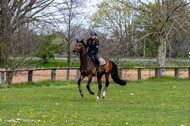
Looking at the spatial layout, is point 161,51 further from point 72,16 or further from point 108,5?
point 72,16

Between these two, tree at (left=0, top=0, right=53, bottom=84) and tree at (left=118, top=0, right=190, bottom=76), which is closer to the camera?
tree at (left=0, top=0, right=53, bottom=84)

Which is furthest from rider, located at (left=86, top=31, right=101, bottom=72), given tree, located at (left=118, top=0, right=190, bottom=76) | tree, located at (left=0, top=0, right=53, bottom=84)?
tree, located at (left=118, top=0, right=190, bottom=76)

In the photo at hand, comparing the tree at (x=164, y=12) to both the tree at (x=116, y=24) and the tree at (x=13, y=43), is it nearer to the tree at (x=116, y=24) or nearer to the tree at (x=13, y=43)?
the tree at (x=116, y=24)

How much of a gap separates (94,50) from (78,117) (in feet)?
15.9

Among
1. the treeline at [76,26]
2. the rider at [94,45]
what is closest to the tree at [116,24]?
the treeline at [76,26]

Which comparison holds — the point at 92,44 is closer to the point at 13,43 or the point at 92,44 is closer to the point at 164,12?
the point at 13,43

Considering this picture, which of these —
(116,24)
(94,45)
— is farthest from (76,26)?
(94,45)

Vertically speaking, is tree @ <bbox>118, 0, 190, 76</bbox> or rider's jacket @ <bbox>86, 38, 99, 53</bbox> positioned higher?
tree @ <bbox>118, 0, 190, 76</bbox>

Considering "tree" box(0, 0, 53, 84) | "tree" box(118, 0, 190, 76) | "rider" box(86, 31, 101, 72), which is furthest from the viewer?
"tree" box(118, 0, 190, 76)

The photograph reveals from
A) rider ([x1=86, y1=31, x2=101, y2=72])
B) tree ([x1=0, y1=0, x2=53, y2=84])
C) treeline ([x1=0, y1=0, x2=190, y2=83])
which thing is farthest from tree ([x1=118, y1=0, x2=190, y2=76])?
rider ([x1=86, y1=31, x2=101, y2=72])

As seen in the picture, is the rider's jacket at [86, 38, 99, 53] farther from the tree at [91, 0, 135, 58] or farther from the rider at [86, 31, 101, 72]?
the tree at [91, 0, 135, 58]

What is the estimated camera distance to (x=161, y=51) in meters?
26.7

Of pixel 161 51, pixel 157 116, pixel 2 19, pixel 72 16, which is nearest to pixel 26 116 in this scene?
pixel 157 116

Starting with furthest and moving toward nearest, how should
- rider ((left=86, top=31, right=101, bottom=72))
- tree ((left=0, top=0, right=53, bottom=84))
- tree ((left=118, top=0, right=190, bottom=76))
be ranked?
tree ((left=118, top=0, right=190, bottom=76))
tree ((left=0, top=0, right=53, bottom=84))
rider ((left=86, top=31, right=101, bottom=72))
